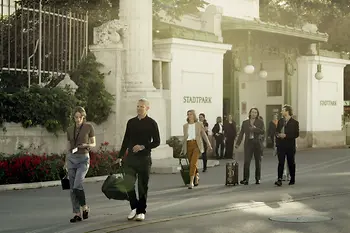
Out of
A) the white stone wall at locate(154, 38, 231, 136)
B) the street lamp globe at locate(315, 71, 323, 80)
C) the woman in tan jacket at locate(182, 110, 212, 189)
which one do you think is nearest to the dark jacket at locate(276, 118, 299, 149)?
the woman in tan jacket at locate(182, 110, 212, 189)

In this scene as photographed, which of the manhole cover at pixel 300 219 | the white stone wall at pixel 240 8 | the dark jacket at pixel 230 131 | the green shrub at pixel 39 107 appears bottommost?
the manhole cover at pixel 300 219

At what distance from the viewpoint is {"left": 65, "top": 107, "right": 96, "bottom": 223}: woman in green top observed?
11328 mm

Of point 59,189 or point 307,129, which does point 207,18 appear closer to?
point 307,129

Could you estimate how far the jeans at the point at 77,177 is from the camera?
11.3m

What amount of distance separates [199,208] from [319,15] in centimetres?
3710

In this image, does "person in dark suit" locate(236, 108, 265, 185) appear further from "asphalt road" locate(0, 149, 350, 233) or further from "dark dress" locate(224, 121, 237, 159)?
"dark dress" locate(224, 121, 237, 159)

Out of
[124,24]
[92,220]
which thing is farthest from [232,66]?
[92,220]

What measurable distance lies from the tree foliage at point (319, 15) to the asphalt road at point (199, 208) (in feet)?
94.7

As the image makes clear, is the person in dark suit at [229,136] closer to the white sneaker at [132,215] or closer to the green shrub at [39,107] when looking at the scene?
the green shrub at [39,107]

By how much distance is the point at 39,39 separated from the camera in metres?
20.6

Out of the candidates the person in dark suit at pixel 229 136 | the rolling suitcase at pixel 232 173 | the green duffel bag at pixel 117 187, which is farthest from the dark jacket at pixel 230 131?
the green duffel bag at pixel 117 187

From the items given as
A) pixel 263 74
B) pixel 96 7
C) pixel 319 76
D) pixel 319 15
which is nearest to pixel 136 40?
pixel 96 7

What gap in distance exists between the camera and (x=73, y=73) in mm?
22250

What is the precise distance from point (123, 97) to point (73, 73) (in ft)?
5.87
